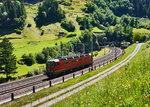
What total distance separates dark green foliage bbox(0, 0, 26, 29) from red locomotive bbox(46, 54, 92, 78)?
389ft

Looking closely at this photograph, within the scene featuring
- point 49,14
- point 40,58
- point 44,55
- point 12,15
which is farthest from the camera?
point 49,14

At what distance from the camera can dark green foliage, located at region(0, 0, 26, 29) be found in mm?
150875

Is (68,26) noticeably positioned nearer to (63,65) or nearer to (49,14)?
(49,14)

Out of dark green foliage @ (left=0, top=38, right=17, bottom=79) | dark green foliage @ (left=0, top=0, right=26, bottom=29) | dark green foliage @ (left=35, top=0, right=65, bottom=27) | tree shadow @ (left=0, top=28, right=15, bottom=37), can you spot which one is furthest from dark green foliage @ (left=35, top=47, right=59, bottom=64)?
dark green foliage @ (left=35, top=0, right=65, bottom=27)

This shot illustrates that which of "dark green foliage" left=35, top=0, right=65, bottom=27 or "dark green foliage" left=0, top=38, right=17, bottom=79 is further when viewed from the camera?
"dark green foliage" left=35, top=0, right=65, bottom=27

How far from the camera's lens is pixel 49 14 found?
181 m

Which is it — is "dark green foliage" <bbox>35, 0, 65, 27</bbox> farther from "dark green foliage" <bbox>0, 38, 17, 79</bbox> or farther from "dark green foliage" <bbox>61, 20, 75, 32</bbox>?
"dark green foliage" <bbox>0, 38, 17, 79</bbox>

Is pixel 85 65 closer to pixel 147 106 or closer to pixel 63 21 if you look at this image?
pixel 147 106

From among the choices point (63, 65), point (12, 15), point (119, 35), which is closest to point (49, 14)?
point (12, 15)

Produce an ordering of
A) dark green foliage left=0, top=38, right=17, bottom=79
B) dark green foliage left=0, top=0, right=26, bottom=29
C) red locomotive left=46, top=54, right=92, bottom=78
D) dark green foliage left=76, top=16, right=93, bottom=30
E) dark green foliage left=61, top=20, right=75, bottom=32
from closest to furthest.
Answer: red locomotive left=46, top=54, right=92, bottom=78 < dark green foliage left=0, top=38, right=17, bottom=79 < dark green foliage left=0, top=0, right=26, bottom=29 < dark green foliage left=61, top=20, right=75, bottom=32 < dark green foliage left=76, top=16, right=93, bottom=30

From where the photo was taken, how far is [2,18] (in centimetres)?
15425

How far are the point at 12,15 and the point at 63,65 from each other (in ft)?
477

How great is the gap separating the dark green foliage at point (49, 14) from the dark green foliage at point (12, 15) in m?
18.0

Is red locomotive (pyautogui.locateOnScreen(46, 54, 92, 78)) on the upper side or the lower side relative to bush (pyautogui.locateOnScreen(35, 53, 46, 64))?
upper
